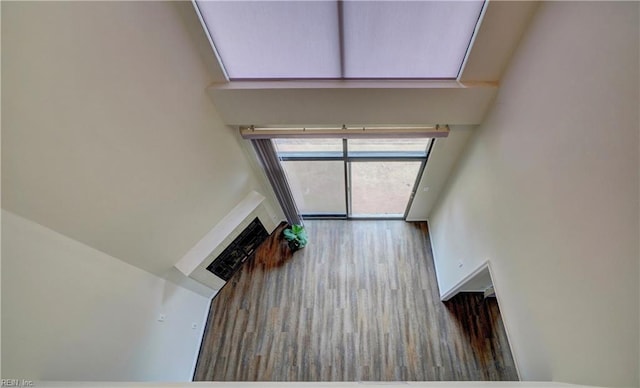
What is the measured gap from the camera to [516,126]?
200cm

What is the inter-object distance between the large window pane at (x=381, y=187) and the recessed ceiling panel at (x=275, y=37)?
5.26ft

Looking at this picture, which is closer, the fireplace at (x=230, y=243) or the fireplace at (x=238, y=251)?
the fireplace at (x=230, y=243)

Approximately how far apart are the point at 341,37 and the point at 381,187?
8.05ft

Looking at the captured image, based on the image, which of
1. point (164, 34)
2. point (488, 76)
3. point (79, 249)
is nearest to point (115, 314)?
point (79, 249)

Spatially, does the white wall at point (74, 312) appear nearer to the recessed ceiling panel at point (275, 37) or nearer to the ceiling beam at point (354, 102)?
the ceiling beam at point (354, 102)

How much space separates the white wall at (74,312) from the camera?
1434mm

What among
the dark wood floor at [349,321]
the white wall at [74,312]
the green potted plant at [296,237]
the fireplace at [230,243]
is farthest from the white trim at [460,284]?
the white wall at [74,312]

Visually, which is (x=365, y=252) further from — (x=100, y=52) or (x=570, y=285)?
(x=100, y=52)

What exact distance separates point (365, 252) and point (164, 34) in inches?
145

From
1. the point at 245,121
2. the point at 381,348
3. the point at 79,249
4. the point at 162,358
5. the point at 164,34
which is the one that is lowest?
the point at 162,358

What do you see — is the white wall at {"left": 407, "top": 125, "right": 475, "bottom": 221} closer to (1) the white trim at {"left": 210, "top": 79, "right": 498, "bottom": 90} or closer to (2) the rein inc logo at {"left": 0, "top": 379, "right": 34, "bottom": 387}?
(1) the white trim at {"left": 210, "top": 79, "right": 498, "bottom": 90}

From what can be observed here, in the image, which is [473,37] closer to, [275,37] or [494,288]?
[275,37]

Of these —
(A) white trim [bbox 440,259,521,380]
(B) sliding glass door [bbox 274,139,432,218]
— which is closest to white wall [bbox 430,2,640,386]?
(A) white trim [bbox 440,259,521,380]

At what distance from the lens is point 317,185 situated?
4137mm
